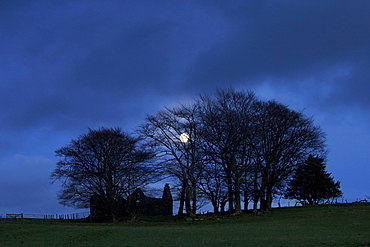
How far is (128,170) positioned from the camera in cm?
5841

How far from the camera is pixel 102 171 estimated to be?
5847 centimetres

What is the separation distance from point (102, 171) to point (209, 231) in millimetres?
27949

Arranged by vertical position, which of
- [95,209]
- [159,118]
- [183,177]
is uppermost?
[159,118]

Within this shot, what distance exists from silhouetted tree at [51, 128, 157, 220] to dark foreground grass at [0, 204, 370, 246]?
9956mm

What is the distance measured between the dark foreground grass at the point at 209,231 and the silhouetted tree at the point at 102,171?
392 inches


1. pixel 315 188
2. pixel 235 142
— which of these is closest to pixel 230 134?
pixel 235 142

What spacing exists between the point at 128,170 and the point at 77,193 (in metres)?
7.22

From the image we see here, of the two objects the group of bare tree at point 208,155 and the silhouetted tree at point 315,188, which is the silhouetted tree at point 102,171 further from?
the silhouetted tree at point 315,188

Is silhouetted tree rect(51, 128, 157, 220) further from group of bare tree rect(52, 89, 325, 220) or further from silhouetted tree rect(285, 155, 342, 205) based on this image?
silhouetted tree rect(285, 155, 342, 205)

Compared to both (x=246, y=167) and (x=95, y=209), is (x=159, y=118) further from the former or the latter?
(x=95, y=209)

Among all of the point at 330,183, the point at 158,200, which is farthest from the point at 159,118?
A: the point at 330,183

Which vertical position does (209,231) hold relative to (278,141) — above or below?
below

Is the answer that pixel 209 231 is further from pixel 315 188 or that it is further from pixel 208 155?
pixel 315 188

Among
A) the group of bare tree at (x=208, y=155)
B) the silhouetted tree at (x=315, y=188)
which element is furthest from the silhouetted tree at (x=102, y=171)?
the silhouetted tree at (x=315, y=188)
